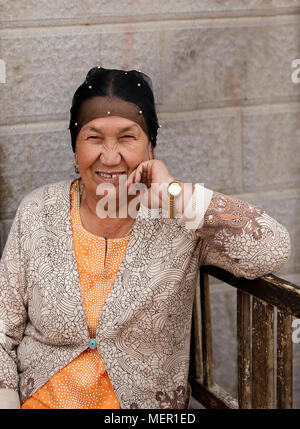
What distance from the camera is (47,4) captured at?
109 inches

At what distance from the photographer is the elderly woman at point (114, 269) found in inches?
88.3

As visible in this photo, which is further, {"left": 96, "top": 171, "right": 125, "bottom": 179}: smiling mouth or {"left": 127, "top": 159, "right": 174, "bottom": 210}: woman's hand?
{"left": 96, "top": 171, "right": 125, "bottom": 179}: smiling mouth

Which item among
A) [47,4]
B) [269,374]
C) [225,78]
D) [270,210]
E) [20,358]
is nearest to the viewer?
[269,374]

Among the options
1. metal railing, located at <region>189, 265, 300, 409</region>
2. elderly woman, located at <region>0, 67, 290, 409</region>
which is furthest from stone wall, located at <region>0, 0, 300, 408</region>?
metal railing, located at <region>189, 265, 300, 409</region>

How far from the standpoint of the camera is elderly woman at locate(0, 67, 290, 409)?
7.36ft

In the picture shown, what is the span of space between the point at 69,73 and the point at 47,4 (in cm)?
33

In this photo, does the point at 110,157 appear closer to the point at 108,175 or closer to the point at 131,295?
the point at 108,175

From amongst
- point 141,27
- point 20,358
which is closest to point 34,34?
point 141,27

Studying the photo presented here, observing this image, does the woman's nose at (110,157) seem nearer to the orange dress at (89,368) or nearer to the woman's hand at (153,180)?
the woman's hand at (153,180)

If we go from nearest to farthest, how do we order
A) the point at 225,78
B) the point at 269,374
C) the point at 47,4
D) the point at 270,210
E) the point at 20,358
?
1. the point at 269,374
2. the point at 20,358
3. the point at 47,4
4. the point at 225,78
5. the point at 270,210

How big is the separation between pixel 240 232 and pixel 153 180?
385 millimetres

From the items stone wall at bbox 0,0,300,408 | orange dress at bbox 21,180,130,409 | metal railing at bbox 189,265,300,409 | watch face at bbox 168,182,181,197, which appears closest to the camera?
metal railing at bbox 189,265,300,409

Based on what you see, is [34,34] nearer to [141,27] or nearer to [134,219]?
[141,27]

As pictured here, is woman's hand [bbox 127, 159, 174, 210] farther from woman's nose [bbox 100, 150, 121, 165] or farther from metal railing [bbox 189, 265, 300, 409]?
metal railing [bbox 189, 265, 300, 409]
